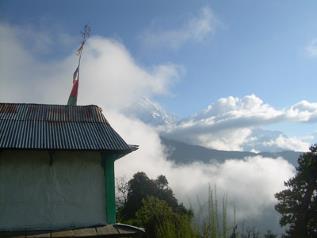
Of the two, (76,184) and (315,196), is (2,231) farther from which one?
(315,196)

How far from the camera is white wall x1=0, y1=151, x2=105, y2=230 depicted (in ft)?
36.3

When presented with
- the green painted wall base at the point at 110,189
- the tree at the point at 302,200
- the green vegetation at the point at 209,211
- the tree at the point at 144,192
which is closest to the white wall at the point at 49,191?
the green painted wall base at the point at 110,189

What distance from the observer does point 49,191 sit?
37.0 ft

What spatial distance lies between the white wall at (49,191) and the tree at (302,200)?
23.6 metres

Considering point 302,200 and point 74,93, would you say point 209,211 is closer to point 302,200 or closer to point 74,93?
point 74,93

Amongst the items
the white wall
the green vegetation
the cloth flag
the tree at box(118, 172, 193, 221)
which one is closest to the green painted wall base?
the white wall

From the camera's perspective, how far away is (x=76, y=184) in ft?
37.7

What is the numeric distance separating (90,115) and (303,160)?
24.5 meters

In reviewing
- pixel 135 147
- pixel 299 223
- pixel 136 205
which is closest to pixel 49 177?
pixel 135 147

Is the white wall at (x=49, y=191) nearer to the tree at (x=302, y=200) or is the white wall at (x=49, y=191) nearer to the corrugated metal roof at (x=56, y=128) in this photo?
the corrugated metal roof at (x=56, y=128)

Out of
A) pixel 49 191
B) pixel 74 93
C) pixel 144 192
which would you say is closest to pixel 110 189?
pixel 49 191

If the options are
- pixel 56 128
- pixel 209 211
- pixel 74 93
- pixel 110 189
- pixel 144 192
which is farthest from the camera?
pixel 144 192

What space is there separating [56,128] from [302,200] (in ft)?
81.7

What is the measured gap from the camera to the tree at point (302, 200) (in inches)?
1260
